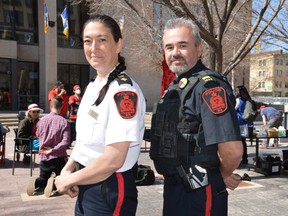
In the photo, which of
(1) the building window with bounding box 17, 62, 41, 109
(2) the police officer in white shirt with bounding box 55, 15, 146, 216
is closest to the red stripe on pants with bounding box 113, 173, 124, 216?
(2) the police officer in white shirt with bounding box 55, 15, 146, 216

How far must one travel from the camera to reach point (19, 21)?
22.6 metres

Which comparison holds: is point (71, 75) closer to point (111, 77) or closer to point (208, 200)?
point (111, 77)

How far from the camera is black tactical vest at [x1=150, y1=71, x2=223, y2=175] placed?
192 cm

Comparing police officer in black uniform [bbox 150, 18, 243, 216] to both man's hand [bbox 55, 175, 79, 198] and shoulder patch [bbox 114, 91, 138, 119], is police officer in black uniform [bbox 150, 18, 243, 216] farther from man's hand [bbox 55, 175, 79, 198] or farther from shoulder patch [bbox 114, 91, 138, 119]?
man's hand [bbox 55, 175, 79, 198]

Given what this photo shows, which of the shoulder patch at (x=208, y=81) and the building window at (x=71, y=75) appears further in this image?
the building window at (x=71, y=75)

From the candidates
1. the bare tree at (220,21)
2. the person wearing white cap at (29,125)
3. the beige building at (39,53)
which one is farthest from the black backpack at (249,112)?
the beige building at (39,53)

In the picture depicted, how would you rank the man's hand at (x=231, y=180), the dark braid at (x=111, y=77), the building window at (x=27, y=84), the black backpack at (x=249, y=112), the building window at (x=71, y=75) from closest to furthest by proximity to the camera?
the dark braid at (x=111, y=77) < the man's hand at (x=231, y=180) < the black backpack at (x=249, y=112) < the building window at (x=27, y=84) < the building window at (x=71, y=75)

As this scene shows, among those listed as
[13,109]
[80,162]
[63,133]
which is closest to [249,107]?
[63,133]

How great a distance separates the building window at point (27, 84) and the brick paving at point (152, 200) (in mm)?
17275

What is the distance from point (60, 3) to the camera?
78.0 feet

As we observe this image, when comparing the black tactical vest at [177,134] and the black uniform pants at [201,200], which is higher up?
the black tactical vest at [177,134]

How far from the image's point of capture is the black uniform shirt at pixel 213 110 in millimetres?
1821

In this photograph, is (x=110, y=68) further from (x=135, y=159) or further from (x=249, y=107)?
(x=249, y=107)

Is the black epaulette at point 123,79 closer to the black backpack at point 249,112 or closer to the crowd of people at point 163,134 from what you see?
the crowd of people at point 163,134
